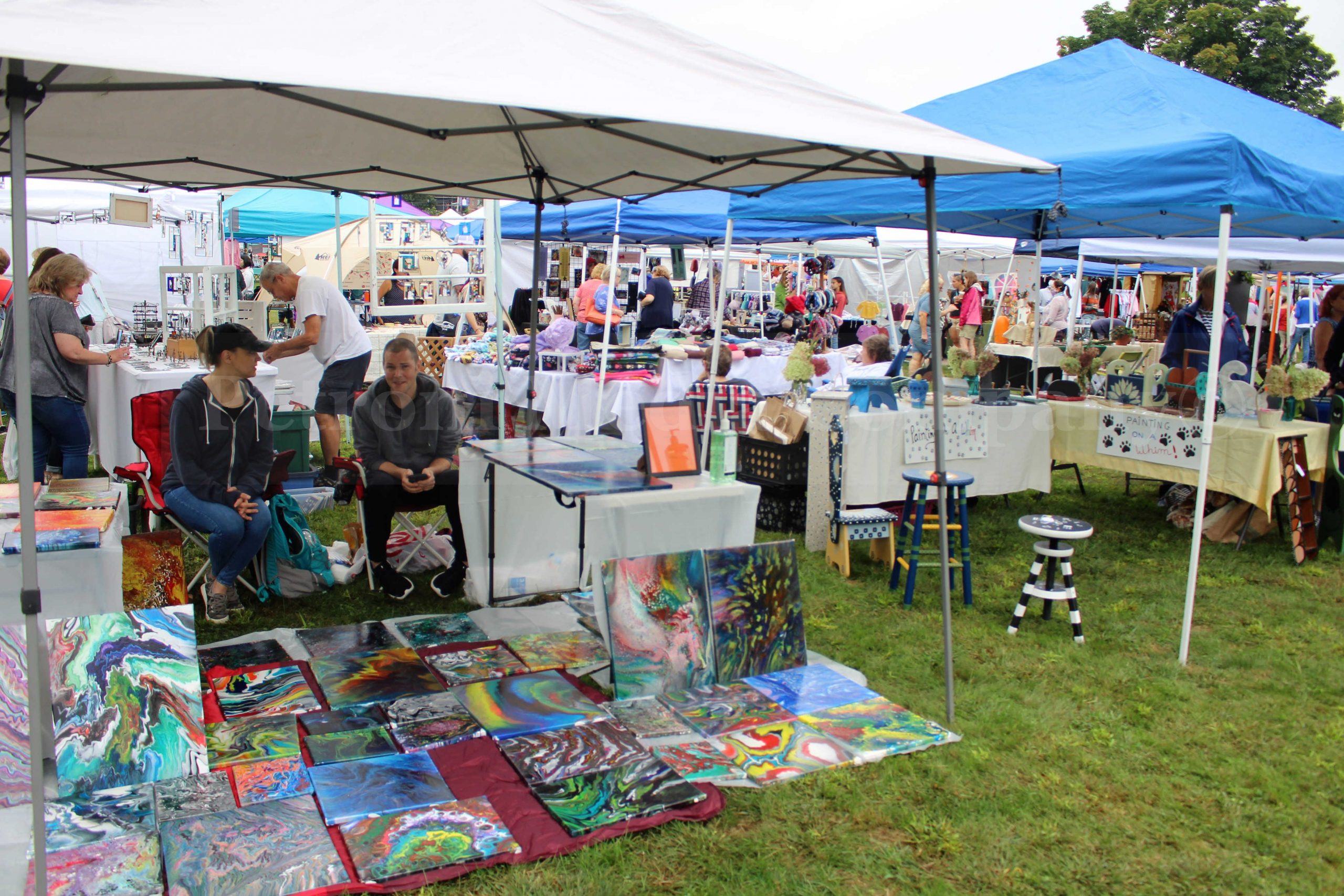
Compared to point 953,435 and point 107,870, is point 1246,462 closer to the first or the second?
point 953,435

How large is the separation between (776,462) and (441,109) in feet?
9.18

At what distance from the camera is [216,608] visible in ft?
13.6

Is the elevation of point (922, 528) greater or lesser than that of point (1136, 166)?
lesser

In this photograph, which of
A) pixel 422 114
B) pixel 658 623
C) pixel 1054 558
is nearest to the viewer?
pixel 658 623

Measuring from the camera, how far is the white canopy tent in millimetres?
2021

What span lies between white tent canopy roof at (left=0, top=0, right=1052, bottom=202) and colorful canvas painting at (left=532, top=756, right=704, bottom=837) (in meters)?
1.85

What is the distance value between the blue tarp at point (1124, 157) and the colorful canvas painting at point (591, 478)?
1.71 m

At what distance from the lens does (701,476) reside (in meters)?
3.92

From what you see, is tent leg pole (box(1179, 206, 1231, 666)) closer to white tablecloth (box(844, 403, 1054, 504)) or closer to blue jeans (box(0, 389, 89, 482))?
white tablecloth (box(844, 403, 1054, 504))

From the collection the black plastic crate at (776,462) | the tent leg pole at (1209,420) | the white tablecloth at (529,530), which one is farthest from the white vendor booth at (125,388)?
the tent leg pole at (1209,420)

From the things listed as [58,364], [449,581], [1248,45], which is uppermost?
[1248,45]

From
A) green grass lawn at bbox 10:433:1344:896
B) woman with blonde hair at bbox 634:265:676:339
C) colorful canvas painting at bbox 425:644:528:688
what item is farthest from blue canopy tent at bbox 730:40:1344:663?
woman with blonde hair at bbox 634:265:676:339

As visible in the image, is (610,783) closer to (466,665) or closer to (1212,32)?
(466,665)

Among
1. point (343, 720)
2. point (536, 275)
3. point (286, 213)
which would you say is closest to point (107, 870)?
point (343, 720)
